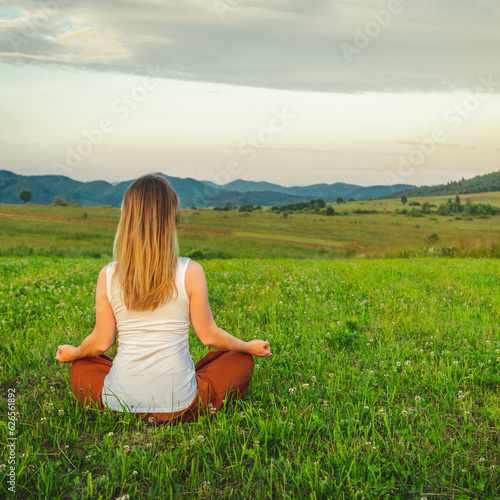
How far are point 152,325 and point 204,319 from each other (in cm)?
48

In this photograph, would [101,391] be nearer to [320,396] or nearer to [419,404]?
[320,396]

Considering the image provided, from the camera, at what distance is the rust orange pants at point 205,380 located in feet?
13.4

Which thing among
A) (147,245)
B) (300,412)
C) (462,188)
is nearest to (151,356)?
(147,245)

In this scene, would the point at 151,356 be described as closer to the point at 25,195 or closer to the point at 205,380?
the point at 205,380

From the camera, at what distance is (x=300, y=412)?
4184 millimetres

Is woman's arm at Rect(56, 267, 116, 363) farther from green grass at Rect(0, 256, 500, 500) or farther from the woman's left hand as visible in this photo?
green grass at Rect(0, 256, 500, 500)

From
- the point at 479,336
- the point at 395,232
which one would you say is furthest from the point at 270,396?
the point at 395,232

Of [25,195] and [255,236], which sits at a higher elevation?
[25,195]

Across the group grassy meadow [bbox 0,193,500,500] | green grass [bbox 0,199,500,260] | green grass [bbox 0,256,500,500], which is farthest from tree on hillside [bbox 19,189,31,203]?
green grass [bbox 0,256,500,500]

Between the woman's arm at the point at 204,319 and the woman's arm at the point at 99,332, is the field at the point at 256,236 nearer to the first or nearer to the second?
the woman's arm at the point at 204,319

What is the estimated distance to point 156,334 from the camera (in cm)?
382

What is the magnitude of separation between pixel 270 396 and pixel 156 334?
5.13ft

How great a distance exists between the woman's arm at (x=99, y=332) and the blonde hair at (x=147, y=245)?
0.86ft
